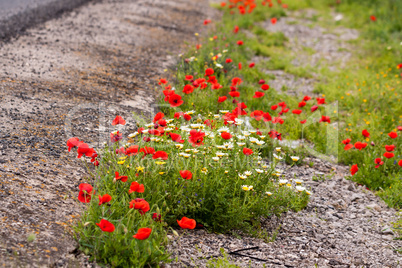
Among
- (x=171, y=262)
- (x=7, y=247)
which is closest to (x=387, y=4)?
(x=171, y=262)

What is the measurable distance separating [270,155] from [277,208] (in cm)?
104

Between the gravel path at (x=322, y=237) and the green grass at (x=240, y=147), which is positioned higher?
the green grass at (x=240, y=147)

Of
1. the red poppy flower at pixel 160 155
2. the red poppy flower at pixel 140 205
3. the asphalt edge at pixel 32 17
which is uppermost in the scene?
the asphalt edge at pixel 32 17

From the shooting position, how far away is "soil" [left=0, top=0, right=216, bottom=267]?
2430 millimetres

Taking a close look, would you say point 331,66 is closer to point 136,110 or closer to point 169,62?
point 169,62

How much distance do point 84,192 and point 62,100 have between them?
6.50 ft

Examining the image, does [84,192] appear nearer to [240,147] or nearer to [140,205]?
[140,205]

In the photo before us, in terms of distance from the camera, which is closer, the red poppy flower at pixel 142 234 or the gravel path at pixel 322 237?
the red poppy flower at pixel 142 234

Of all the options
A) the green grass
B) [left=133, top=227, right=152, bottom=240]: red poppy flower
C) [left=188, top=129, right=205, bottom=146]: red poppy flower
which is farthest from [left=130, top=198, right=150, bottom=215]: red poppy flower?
[left=188, top=129, right=205, bottom=146]: red poppy flower

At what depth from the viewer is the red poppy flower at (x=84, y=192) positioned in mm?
2365

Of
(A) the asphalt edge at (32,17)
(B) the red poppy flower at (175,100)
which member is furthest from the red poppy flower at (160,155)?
(A) the asphalt edge at (32,17)

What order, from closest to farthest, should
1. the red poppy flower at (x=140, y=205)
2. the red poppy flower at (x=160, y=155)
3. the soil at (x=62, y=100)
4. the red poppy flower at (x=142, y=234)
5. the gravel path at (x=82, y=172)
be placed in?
the red poppy flower at (x=142, y=234)
the red poppy flower at (x=140, y=205)
the soil at (x=62, y=100)
the gravel path at (x=82, y=172)
the red poppy flower at (x=160, y=155)

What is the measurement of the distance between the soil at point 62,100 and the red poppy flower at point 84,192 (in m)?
0.21

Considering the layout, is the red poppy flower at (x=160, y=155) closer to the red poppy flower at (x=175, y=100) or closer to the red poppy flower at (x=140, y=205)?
the red poppy flower at (x=140, y=205)
